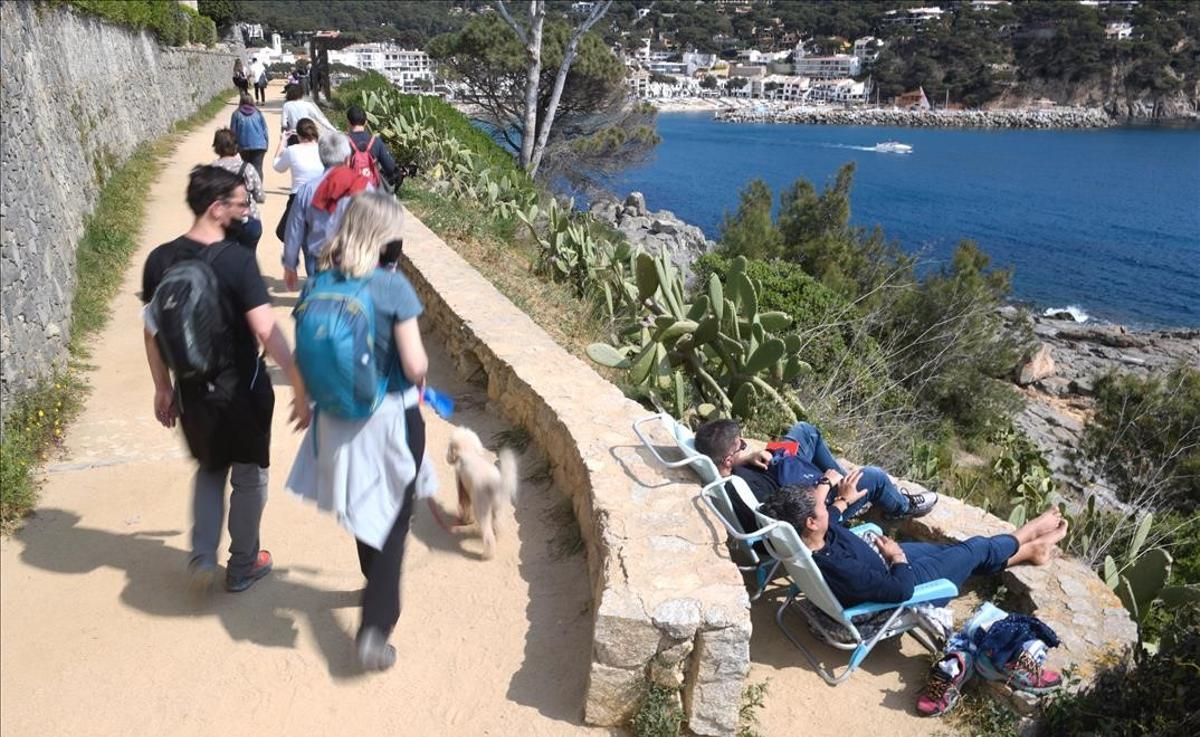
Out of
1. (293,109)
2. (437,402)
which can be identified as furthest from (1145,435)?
(437,402)

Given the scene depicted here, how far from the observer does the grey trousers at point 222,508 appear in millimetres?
3119

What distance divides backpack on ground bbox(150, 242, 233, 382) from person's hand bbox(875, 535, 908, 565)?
2640 millimetres

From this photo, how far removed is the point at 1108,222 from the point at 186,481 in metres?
47.1

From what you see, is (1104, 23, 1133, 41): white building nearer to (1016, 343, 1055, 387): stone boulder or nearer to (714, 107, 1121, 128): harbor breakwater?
(714, 107, 1121, 128): harbor breakwater

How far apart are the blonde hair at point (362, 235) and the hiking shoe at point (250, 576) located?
141 centimetres

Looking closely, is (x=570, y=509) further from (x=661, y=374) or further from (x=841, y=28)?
(x=841, y=28)

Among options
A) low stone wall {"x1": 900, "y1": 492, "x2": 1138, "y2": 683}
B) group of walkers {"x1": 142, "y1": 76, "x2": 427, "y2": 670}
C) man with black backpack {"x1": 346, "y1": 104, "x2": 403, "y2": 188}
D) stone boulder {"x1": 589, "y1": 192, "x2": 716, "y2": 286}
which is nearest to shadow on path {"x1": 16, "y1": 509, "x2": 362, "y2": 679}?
group of walkers {"x1": 142, "y1": 76, "x2": 427, "y2": 670}

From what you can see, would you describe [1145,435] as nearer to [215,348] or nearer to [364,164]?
[364,164]

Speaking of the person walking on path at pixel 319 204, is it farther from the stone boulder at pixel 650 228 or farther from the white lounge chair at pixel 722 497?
the stone boulder at pixel 650 228

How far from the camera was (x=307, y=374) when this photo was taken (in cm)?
256

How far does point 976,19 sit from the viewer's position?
374 feet

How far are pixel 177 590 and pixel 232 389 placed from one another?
40.1 inches

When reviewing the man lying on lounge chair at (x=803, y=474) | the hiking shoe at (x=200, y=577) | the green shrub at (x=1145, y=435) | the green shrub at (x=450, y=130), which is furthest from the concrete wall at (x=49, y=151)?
the green shrub at (x=1145, y=435)

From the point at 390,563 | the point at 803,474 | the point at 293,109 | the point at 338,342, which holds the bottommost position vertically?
the point at 803,474
